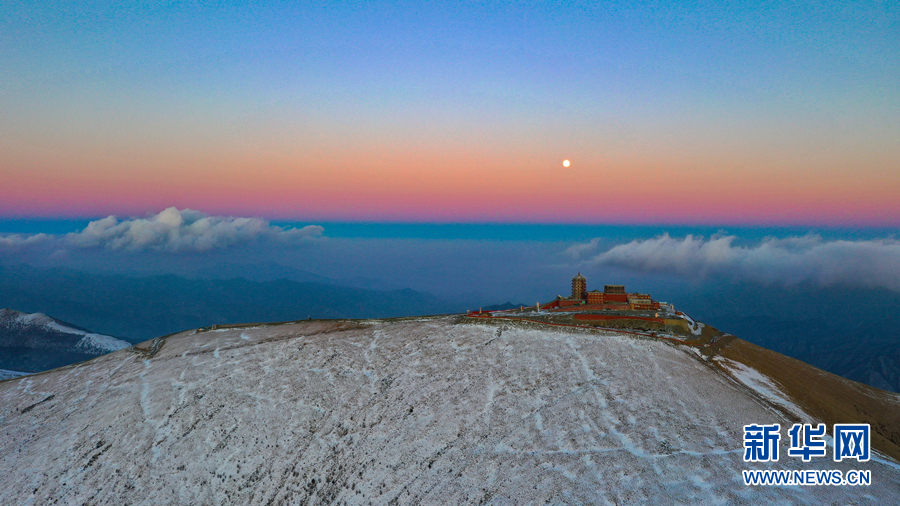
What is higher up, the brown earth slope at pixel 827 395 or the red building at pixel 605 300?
the red building at pixel 605 300

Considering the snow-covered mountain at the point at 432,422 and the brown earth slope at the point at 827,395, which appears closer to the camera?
the snow-covered mountain at the point at 432,422

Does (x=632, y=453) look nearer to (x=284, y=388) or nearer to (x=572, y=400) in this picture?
(x=572, y=400)

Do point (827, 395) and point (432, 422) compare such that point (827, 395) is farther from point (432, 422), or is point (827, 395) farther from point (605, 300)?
point (432, 422)

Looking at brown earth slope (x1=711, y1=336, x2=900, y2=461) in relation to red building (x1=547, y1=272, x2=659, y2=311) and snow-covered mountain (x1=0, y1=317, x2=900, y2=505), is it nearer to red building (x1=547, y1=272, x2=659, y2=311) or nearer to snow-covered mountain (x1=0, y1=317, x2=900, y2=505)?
snow-covered mountain (x1=0, y1=317, x2=900, y2=505)

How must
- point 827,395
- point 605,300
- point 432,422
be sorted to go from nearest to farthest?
point 432,422 → point 827,395 → point 605,300

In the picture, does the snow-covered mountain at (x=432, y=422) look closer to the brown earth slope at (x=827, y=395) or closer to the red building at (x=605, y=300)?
the brown earth slope at (x=827, y=395)

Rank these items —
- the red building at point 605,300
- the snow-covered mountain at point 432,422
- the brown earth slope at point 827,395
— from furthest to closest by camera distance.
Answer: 1. the red building at point 605,300
2. the brown earth slope at point 827,395
3. the snow-covered mountain at point 432,422

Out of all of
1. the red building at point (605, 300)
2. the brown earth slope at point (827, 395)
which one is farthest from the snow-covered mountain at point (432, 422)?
the red building at point (605, 300)

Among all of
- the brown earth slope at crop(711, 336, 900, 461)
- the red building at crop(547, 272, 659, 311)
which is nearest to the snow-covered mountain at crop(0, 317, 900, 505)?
the brown earth slope at crop(711, 336, 900, 461)

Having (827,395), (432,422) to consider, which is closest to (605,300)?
(827,395)
